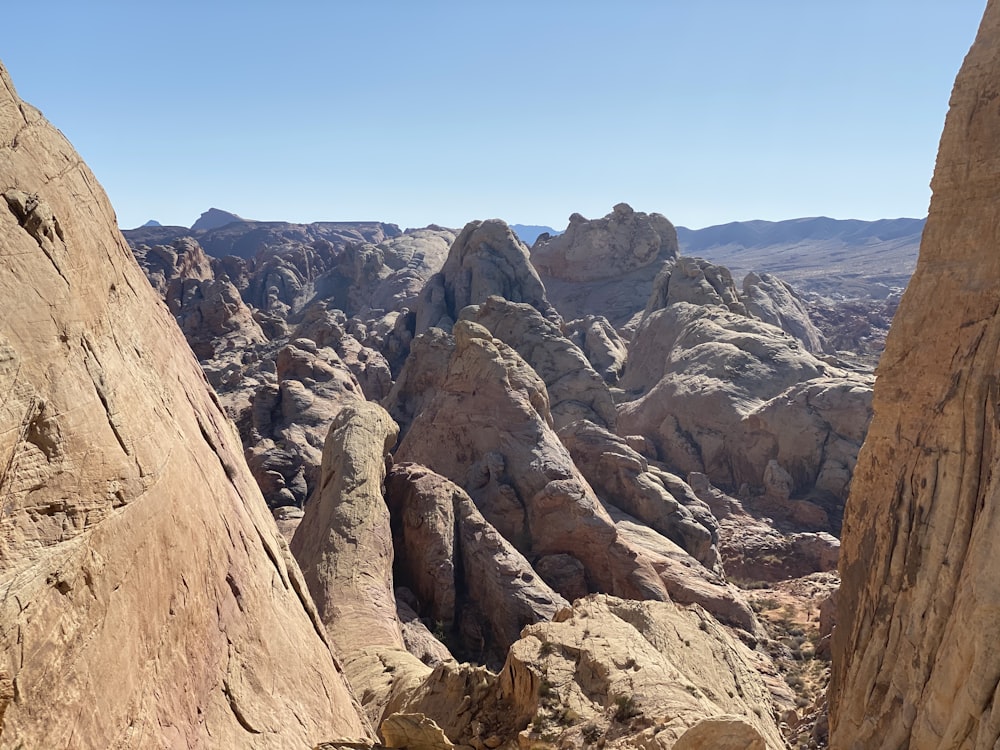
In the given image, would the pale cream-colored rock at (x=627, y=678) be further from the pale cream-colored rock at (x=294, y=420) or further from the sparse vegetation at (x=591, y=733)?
the pale cream-colored rock at (x=294, y=420)

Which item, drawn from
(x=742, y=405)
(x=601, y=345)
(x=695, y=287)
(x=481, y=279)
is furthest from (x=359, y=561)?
(x=695, y=287)

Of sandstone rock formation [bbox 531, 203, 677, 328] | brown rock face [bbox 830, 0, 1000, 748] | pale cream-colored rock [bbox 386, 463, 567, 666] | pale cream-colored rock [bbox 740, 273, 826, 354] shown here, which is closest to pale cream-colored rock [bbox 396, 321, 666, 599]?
pale cream-colored rock [bbox 386, 463, 567, 666]

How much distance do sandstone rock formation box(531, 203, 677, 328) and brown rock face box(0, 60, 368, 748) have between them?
5716 centimetres

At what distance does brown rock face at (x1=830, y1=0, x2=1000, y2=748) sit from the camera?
916cm

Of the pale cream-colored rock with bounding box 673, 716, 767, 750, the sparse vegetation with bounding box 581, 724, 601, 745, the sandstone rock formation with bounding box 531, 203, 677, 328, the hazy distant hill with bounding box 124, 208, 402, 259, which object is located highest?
the hazy distant hill with bounding box 124, 208, 402, 259

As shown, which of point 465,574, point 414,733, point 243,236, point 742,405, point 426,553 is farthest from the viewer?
point 243,236

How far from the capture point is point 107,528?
22.3 ft

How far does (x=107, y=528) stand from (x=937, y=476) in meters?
10.3

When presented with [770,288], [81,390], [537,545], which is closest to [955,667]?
[81,390]

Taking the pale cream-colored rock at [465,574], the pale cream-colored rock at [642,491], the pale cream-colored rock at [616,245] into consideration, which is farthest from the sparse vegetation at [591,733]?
the pale cream-colored rock at [616,245]

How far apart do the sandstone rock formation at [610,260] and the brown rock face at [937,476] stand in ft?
177

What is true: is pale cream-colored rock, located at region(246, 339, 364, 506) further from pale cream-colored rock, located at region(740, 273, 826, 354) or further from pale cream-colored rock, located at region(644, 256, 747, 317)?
pale cream-colored rock, located at region(740, 273, 826, 354)

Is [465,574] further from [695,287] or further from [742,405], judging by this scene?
[695,287]

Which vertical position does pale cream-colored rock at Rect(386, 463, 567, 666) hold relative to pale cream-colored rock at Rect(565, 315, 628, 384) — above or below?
below
